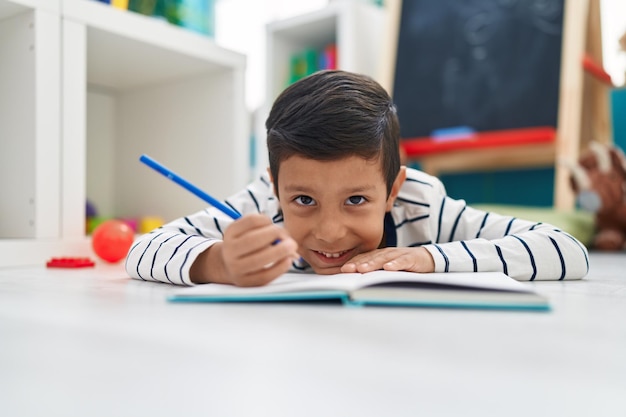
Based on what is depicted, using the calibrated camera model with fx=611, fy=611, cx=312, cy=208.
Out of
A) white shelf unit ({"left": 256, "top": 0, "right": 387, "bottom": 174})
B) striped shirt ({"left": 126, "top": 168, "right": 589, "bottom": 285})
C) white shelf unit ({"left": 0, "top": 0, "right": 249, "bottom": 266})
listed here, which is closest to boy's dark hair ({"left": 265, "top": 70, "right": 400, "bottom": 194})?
striped shirt ({"left": 126, "top": 168, "right": 589, "bottom": 285})

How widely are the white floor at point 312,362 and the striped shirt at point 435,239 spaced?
244mm

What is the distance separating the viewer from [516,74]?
215 cm

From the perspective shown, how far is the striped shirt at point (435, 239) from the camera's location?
837mm

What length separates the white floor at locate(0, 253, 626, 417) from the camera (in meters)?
0.36

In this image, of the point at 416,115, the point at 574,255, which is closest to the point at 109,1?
the point at 416,115

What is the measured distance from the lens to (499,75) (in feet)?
7.17

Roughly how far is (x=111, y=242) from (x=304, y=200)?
2.15 feet

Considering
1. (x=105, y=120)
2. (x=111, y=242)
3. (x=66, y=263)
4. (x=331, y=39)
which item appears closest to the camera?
(x=66, y=263)

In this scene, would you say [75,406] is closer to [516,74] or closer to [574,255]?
[574,255]

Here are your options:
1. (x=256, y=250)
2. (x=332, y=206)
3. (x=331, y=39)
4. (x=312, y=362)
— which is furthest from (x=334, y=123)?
(x=331, y=39)

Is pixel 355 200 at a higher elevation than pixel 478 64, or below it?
below

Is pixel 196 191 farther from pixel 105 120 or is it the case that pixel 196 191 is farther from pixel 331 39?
pixel 331 39

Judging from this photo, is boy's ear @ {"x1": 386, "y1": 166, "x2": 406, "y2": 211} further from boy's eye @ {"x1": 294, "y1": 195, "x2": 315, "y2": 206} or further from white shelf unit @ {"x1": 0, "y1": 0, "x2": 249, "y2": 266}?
white shelf unit @ {"x1": 0, "y1": 0, "x2": 249, "y2": 266}

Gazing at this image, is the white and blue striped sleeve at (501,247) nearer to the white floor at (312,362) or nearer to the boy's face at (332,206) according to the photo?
the boy's face at (332,206)
